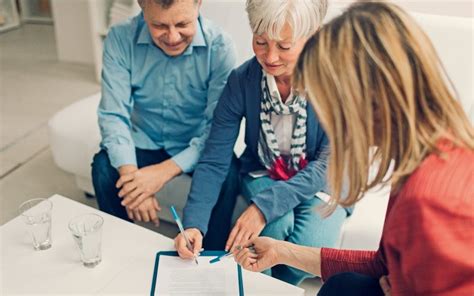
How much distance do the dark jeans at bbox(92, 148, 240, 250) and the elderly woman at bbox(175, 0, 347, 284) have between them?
57 mm

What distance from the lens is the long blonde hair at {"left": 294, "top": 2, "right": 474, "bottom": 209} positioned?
733 millimetres

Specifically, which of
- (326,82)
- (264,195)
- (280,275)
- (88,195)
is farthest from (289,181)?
(88,195)

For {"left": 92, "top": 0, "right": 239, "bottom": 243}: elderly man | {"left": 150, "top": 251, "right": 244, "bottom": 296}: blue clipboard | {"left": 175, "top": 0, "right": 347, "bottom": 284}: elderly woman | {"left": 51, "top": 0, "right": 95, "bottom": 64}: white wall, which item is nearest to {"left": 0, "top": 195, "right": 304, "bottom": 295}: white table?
{"left": 150, "top": 251, "right": 244, "bottom": 296}: blue clipboard

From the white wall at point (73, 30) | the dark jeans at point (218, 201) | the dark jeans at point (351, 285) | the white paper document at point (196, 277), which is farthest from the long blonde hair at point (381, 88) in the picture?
the white wall at point (73, 30)

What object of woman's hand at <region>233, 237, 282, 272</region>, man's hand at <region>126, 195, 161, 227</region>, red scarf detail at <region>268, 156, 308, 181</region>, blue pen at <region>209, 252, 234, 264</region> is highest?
red scarf detail at <region>268, 156, 308, 181</region>

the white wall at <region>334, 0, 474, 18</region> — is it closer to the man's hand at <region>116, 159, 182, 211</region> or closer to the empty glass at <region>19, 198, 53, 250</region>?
the man's hand at <region>116, 159, 182, 211</region>

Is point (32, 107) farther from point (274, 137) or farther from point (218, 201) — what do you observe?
point (274, 137)

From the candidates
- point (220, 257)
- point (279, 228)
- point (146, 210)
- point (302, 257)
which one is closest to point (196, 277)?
point (220, 257)

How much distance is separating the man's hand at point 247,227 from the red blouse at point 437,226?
0.59 m

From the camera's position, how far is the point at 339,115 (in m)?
0.76

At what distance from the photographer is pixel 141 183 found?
5.15 ft

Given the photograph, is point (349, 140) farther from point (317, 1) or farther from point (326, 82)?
point (317, 1)

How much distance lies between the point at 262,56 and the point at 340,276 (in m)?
0.60

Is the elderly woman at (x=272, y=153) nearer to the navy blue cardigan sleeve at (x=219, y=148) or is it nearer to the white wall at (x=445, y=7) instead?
the navy blue cardigan sleeve at (x=219, y=148)
